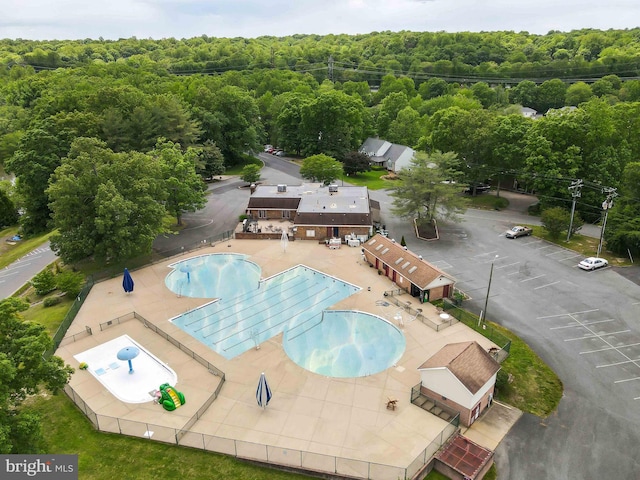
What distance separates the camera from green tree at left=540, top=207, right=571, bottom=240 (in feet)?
158

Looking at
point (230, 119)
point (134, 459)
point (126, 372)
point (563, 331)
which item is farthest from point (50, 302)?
point (230, 119)

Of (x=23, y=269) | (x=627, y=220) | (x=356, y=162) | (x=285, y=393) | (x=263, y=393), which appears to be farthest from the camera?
(x=356, y=162)

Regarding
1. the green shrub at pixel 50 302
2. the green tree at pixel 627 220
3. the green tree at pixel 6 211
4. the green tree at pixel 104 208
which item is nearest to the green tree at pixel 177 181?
the green tree at pixel 104 208

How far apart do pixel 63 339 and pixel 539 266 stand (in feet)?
139

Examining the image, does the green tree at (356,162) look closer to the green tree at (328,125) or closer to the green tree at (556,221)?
the green tree at (328,125)

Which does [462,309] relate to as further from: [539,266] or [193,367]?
[193,367]

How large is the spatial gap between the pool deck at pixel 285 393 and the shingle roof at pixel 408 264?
6.49ft

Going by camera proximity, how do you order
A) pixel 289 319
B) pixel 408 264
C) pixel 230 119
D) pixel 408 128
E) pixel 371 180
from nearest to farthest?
pixel 289 319, pixel 408 264, pixel 371 180, pixel 230 119, pixel 408 128

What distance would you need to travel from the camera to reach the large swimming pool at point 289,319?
103 feet

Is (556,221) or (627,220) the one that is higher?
(627,220)

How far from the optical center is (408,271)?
39219 mm

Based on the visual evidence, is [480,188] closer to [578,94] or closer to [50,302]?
[50,302]

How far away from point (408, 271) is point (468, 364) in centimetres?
1392

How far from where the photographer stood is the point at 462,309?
36.6 metres
